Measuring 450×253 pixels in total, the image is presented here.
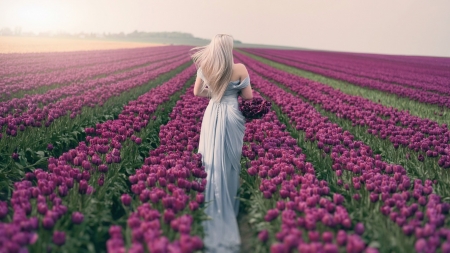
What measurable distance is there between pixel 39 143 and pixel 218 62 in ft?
12.0

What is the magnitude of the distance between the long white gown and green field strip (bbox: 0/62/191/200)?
91.4 inches

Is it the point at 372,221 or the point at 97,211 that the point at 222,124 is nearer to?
the point at 97,211

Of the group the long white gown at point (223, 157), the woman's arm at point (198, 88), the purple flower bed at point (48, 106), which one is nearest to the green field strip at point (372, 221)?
the long white gown at point (223, 157)

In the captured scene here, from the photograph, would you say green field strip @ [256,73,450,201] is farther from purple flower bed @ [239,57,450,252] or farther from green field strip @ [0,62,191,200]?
green field strip @ [0,62,191,200]

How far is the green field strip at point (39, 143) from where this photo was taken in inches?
219

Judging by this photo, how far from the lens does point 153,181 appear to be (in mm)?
4227

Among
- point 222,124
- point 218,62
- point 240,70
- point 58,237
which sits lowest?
point 58,237

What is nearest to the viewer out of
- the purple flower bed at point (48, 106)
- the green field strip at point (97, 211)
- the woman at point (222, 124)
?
the green field strip at point (97, 211)

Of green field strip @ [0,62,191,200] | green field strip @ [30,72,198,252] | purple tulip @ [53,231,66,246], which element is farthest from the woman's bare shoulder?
purple tulip @ [53,231,66,246]

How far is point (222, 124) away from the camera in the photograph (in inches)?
215

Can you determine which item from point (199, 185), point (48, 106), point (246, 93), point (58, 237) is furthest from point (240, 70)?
point (48, 106)

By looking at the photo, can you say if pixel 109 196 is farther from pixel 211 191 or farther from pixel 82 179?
pixel 211 191

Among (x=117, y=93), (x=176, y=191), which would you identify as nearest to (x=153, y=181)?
(x=176, y=191)

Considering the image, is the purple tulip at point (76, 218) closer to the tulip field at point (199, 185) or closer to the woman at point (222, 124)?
the tulip field at point (199, 185)
